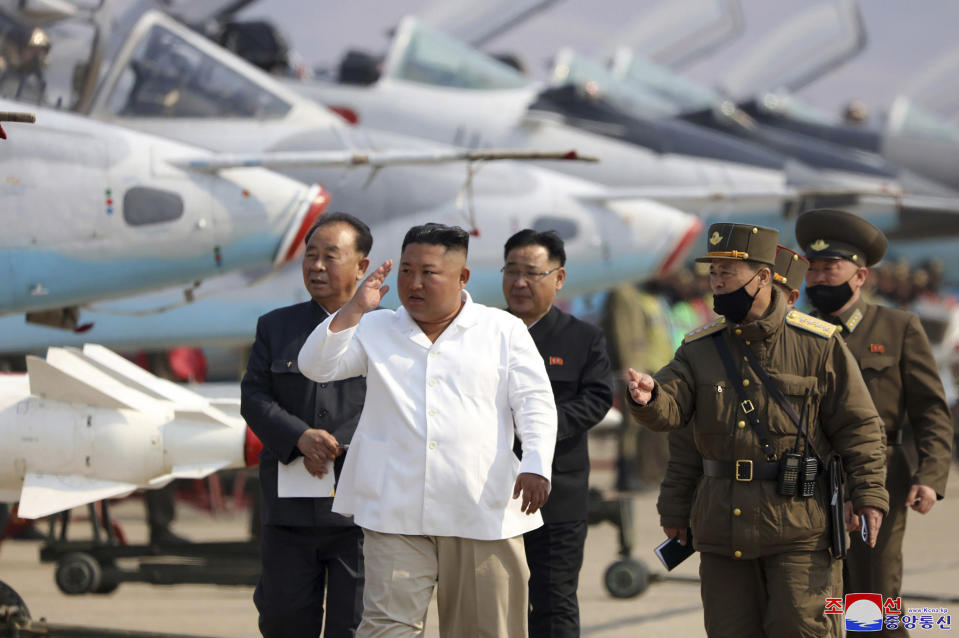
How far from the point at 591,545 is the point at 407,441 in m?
6.92

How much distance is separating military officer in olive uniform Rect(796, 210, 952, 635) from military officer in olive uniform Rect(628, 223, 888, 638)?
3.37 feet

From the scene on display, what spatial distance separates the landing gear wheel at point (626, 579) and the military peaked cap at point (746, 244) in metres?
3.76

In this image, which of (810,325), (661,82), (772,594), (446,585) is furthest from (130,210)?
(661,82)

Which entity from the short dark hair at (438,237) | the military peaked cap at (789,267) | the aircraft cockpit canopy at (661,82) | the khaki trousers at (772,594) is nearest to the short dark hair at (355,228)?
the short dark hair at (438,237)

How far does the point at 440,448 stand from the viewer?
13.7 ft

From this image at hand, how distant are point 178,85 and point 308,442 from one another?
5.92 meters

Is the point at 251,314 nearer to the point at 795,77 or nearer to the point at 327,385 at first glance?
the point at 327,385

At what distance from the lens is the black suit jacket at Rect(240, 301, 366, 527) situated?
15.6 feet

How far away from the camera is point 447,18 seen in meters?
23.3

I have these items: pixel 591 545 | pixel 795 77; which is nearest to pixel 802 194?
pixel 591 545

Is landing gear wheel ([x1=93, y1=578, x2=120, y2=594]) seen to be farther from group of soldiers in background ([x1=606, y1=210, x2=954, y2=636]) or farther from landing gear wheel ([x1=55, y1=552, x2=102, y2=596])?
group of soldiers in background ([x1=606, y1=210, x2=954, y2=636])

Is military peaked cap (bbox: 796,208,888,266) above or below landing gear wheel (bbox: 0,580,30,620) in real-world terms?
above

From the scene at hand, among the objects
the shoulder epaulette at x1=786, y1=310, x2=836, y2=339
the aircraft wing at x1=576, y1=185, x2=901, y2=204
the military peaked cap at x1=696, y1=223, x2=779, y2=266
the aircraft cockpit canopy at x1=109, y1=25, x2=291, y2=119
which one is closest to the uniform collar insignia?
the shoulder epaulette at x1=786, y1=310, x2=836, y2=339

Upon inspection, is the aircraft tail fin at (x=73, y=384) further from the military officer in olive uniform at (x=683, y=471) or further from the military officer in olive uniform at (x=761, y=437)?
the military officer in olive uniform at (x=761, y=437)
